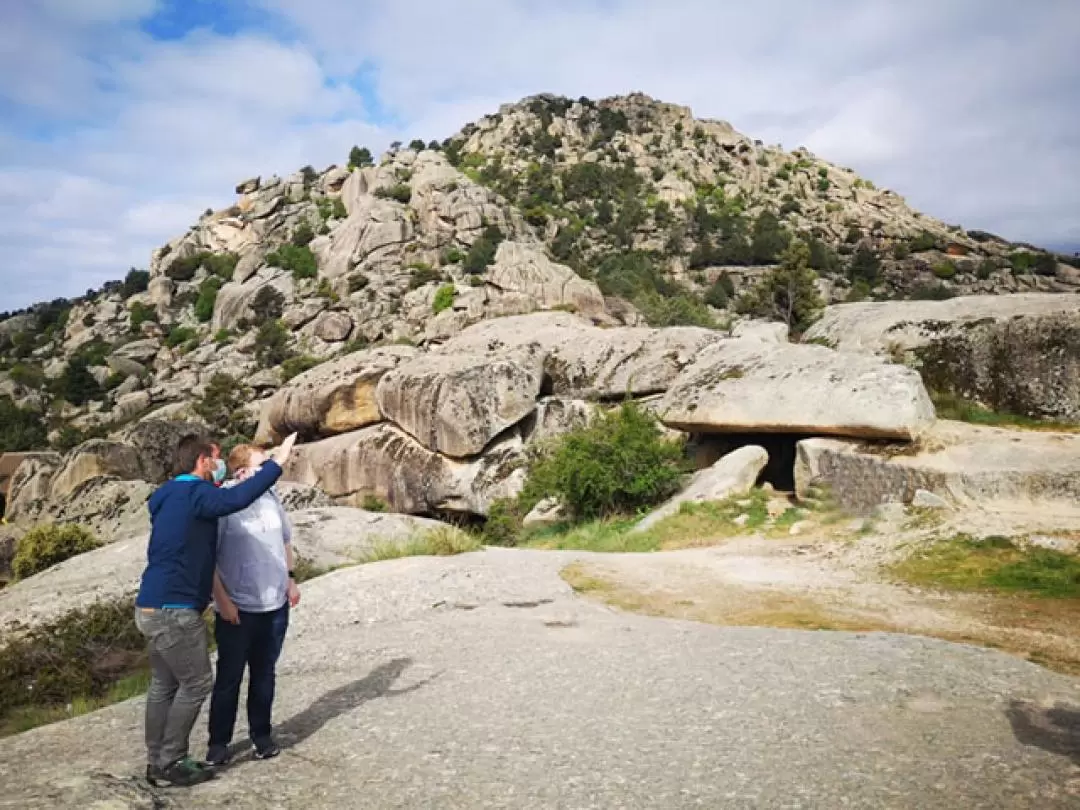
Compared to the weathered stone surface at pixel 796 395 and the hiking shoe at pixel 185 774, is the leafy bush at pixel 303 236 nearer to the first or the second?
the weathered stone surface at pixel 796 395

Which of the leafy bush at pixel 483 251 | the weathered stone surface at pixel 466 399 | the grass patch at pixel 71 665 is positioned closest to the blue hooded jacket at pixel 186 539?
the grass patch at pixel 71 665

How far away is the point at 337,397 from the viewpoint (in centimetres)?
2922

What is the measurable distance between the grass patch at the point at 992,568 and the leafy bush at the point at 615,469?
7384mm

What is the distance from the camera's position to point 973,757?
14.5ft

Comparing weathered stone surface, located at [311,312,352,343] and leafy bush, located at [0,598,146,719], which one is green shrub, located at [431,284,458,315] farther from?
leafy bush, located at [0,598,146,719]

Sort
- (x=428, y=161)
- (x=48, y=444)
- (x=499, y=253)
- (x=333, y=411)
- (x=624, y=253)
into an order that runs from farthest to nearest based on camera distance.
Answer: (x=428, y=161) → (x=624, y=253) → (x=499, y=253) → (x=48, y=444) → (x=333, y=411)

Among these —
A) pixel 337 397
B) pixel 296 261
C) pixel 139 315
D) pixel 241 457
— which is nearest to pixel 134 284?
pixel 139 315

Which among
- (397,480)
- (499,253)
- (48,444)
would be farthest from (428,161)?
(397,480)

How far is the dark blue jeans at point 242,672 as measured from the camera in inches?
190

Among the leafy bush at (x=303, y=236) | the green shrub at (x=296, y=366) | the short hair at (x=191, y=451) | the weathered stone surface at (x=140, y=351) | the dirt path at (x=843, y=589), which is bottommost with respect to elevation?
the dirt path at (x=843, y=589)

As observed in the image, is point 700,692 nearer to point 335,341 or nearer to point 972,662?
point 972,662

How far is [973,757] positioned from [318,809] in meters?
3.75

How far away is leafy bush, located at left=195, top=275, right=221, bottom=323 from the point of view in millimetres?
68062

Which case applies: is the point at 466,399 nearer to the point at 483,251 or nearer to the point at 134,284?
the point at 483,251
